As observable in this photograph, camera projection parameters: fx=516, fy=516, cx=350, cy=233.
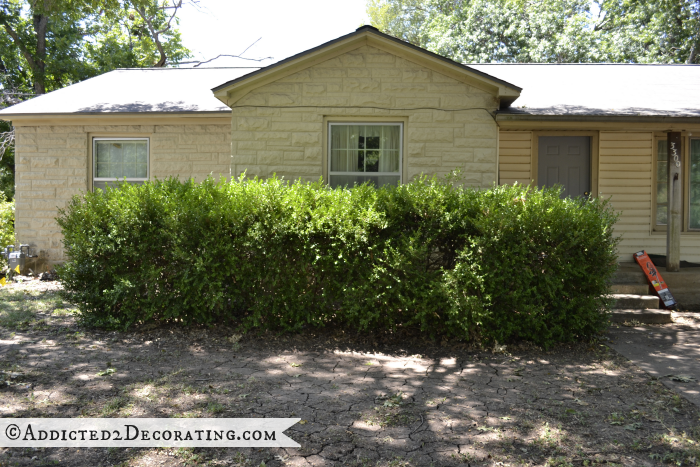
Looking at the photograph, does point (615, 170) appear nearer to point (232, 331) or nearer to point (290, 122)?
point (290, 122)

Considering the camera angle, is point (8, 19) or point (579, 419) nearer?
point (579, 419)

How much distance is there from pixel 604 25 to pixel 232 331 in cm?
2215

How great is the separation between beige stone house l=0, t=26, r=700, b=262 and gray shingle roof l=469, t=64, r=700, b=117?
0.04 m

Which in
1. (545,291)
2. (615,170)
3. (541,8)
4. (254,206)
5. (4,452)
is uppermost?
(541,8)

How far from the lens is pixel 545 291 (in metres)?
5.35

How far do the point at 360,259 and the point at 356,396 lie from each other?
172cm

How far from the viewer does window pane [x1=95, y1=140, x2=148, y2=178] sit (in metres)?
9.86

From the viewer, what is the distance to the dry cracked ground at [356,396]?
10.2 feet

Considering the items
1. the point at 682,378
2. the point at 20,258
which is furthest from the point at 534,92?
the point at 20,258

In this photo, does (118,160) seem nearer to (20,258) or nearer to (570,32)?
(20,258)

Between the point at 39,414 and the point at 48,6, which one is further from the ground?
the point at 48,6

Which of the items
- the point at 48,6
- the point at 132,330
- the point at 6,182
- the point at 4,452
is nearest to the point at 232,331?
the point at 132,330

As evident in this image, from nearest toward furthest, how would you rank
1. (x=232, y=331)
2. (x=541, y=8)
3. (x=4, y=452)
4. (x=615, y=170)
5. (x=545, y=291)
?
(x=4, y=452)
(x=545, y=291)
(x=232, y=331)
(x=615, y=170)
(x=541, y=8)

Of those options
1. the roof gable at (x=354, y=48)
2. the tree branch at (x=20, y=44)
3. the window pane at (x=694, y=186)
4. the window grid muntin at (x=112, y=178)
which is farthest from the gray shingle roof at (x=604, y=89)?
the tree branch at (x=20, y=44)
